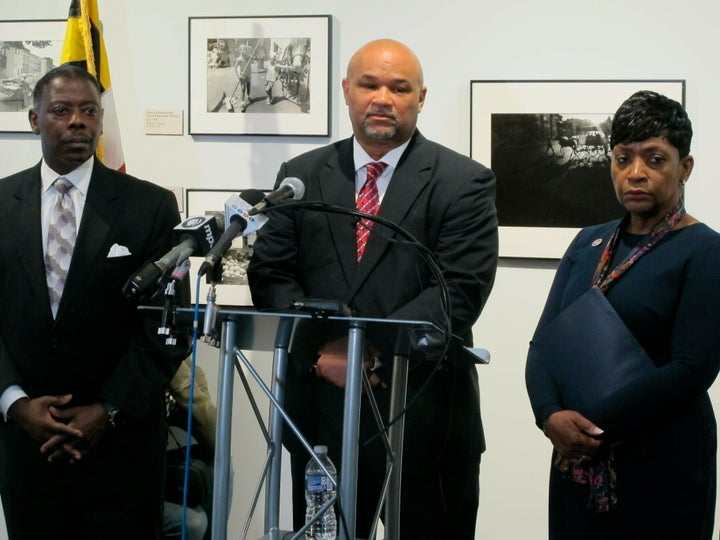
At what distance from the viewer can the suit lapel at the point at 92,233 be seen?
3020mm

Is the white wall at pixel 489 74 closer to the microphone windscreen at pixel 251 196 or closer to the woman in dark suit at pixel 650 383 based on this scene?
the woman in dark suit at pixel 650 383

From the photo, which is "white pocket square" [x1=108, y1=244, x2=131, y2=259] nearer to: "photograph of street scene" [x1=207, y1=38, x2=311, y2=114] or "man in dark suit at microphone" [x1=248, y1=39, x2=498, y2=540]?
"man in dark suit at microphone" [x1=248, y1=39, x2=498, y2=540]

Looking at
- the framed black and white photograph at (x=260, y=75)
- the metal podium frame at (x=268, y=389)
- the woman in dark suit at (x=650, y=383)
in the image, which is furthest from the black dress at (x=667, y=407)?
the framed black and white photograph at (x=260, y=75)

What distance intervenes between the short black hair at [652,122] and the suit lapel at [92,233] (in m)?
1.59

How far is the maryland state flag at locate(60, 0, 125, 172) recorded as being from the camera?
4.03 meters

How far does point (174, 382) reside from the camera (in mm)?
3932

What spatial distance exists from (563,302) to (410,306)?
48cm

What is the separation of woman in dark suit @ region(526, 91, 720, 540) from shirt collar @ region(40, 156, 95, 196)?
160cm

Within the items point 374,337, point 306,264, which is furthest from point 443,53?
point 374,337

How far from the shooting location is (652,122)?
8.67ft

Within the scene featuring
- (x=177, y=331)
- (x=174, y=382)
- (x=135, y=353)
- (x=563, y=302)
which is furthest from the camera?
(x=174, y=382)

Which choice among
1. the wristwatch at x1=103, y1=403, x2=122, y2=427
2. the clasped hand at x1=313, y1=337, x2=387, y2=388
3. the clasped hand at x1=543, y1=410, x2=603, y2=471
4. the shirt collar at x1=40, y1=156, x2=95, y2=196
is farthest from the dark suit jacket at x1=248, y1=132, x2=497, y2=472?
the shirt collar at x1=40, y1=156, x2=95, y2=196

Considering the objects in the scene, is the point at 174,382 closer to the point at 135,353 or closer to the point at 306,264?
the point at 135,353

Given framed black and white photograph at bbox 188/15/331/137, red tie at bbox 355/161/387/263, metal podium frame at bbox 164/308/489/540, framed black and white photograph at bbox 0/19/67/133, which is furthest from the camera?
framed black and white photograph at bbox 0/19/67/133
